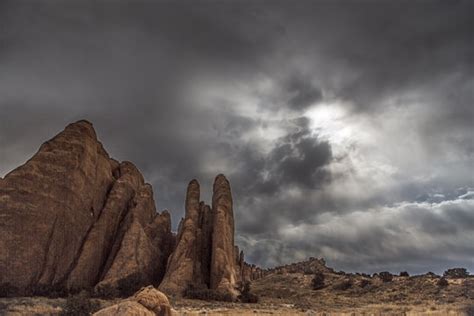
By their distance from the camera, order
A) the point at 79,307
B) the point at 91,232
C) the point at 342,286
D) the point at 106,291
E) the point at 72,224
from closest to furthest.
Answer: the point at 79,307 → the point at 106,291 → the point at 72,224 → the point at 91,232 → the point at 342,286

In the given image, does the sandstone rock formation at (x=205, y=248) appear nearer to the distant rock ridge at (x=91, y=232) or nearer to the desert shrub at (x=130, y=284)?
the distant rock ridge at (x=91, y=232)

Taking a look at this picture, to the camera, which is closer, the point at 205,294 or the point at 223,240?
the point at 205,294

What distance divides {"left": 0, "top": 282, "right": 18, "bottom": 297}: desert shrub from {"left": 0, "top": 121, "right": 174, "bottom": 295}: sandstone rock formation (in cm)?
9

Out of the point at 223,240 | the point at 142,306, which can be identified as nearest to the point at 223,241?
the point at 223,240

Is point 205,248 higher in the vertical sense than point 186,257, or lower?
higher

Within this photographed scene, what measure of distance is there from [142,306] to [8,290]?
28519 millimetres

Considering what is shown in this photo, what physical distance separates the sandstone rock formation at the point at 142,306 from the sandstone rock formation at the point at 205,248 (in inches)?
1056

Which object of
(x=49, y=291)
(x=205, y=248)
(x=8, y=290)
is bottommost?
(x=8, y=290)

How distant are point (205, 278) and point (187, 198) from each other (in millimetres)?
12248

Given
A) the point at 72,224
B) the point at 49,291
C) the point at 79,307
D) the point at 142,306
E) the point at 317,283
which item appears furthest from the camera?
the point at 317,283

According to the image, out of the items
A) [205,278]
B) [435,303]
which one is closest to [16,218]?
[205,278]

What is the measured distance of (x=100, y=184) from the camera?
52.7 metres

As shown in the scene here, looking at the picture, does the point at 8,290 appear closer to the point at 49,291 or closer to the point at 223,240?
the point at 49,291

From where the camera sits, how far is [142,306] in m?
17.1
